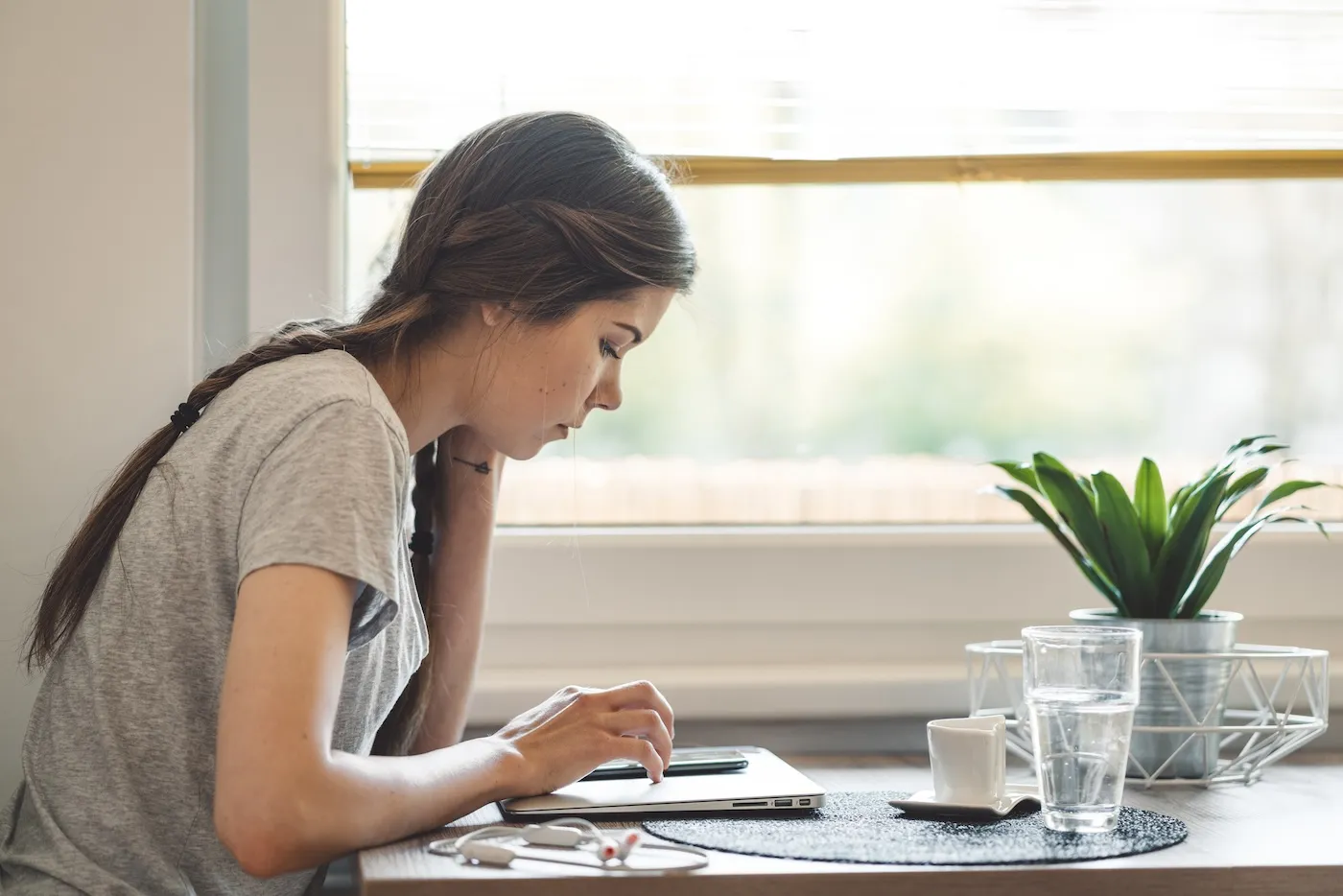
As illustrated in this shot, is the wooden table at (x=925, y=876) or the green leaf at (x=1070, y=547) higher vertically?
the green leaf at (x=1070, y=547)

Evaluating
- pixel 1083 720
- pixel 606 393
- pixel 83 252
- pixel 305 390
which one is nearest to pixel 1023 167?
pixel 606 393

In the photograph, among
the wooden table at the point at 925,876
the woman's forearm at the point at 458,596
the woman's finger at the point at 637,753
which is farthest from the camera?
the woman's forearm at the point at 458,596

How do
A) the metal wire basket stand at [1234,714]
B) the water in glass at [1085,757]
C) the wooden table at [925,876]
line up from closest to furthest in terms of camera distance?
the wooden table at [925,876]
the water in glass at [1085,757]
the metal wire basket stand at [1234,714]

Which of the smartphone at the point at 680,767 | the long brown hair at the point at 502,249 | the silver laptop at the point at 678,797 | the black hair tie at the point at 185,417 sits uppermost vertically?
the long brown hair at the point at 502,249

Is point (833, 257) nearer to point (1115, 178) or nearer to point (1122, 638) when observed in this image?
point (1115, 178)

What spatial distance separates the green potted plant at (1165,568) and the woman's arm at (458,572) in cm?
52

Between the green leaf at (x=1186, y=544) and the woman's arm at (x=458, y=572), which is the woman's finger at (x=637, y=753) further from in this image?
the green leaf at (x=1186, y=544)

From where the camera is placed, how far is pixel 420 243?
1.08 metres

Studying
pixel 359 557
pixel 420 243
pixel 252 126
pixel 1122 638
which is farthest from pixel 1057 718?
pixel 252 126

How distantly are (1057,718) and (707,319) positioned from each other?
74 cm

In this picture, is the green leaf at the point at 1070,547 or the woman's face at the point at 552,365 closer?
the woman's face at the point at 552,365

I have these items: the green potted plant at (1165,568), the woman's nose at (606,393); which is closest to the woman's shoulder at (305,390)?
the woman's nose at (606,393)

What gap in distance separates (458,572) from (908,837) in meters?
0.60

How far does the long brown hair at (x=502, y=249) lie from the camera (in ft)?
3.42
